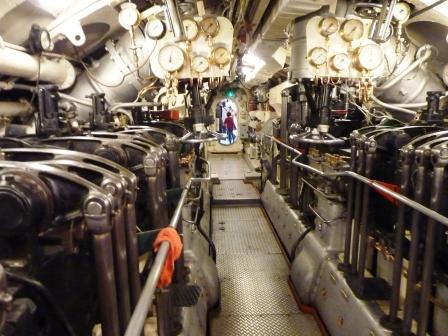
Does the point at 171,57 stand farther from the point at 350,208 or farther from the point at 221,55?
the point at 350,208

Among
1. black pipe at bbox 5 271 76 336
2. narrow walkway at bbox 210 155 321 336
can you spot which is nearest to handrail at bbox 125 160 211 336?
black pipe at bbox 5 271 76 336

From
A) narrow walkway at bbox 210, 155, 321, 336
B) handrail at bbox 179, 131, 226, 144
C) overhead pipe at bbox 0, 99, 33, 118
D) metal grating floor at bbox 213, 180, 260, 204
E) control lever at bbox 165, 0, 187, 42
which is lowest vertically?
narrow walkway at bbox 210, 155, 321, 336

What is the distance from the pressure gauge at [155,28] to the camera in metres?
2.94

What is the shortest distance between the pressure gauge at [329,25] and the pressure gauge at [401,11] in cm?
53

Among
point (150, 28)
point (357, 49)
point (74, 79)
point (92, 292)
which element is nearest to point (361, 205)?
point (357, 49)

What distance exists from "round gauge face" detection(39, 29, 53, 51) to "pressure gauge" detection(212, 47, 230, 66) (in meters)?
1.29

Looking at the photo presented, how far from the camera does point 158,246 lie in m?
1.30

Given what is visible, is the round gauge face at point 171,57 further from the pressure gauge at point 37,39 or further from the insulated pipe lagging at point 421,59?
the insulated pipe lagging at point 421,59

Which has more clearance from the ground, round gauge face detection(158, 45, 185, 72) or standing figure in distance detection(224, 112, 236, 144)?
round gauge face detection(158, 45, 185, 72)

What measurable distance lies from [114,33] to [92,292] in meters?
3.08

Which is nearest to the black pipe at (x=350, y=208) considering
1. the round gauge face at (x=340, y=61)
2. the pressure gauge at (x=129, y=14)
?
the round gauge face at (x=340, y=61)

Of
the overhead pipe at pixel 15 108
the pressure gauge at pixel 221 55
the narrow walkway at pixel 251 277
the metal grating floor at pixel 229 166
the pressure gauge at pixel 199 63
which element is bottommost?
the narrow walkway at pixel 251 277

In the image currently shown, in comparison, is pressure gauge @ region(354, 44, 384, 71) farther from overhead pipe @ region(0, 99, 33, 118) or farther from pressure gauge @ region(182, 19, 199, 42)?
overhead pipe @ region(0, 99, 33, 118)

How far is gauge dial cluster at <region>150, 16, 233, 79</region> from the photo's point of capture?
2906 mm
